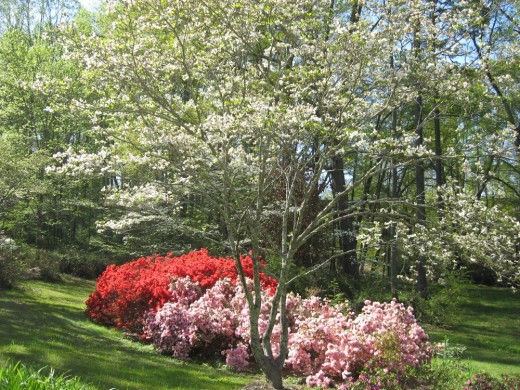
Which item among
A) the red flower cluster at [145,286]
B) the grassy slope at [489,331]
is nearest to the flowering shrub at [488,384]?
the grassy slope at [489,331]

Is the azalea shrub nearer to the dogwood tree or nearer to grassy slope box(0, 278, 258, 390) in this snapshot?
grassy slope box(0, 278, 258, 390)

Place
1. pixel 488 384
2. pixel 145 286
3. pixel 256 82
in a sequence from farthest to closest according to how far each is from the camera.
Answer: pixel 145 286 < pixel 256 82 < pixel 488 384

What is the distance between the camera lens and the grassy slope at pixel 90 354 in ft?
21.4

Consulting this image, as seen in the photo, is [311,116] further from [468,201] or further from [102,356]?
[102,356]

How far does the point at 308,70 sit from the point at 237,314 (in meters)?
4.27

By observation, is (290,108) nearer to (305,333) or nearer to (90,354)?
(305,333)

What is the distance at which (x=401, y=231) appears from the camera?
20.8 feet

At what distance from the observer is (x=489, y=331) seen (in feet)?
50.5

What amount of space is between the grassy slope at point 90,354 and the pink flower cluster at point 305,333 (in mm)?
434

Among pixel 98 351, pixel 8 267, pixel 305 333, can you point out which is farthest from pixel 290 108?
pixel 8 267

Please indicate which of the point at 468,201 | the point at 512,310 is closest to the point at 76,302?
the point at 468,201

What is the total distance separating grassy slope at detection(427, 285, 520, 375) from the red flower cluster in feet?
12.9

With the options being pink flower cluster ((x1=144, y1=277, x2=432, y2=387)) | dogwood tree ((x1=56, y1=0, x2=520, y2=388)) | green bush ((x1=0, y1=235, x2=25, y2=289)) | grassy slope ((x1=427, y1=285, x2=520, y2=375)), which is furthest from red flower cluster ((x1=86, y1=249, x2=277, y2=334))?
grassy slope ((x1=427, y1=285, x2=520, y2=375))

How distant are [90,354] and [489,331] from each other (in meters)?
11.9
